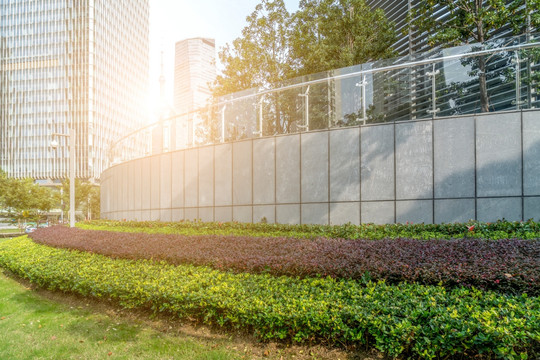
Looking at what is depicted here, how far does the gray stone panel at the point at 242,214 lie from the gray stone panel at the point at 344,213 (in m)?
3.13

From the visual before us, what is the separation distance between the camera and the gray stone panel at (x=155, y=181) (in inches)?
636

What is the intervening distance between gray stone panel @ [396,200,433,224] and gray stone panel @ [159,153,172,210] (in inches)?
385

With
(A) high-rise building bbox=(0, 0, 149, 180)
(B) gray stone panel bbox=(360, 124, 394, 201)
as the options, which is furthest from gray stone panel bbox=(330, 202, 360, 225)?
(A) high-rise building bbox=(0, 0, 149, 180)

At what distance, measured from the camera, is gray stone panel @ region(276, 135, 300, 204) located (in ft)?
37.8

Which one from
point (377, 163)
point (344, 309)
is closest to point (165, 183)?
point (377, 163)

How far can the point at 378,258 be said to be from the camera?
535cm

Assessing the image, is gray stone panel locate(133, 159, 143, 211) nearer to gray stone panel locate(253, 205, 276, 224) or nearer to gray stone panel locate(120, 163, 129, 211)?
gray stone panel locate(120, 163, 129, 211)

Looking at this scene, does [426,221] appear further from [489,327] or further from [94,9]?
[94,9]

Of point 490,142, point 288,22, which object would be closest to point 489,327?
point 490,142

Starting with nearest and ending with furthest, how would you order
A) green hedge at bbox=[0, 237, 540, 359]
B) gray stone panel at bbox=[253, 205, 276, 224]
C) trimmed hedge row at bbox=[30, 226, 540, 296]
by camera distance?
green hedge at bbox=[0, 237, 540, 359] < trimmed hedge row at bbox=[30, 226, 540, 296] < gray stone panel at bbox=[253, 205, 276, 224]

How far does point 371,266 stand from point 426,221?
214 inches

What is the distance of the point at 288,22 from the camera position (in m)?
21.2

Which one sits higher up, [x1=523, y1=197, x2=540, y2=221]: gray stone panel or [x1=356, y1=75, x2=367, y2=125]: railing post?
[x1=356, y1=75, x2=367, y2=125]: railing post

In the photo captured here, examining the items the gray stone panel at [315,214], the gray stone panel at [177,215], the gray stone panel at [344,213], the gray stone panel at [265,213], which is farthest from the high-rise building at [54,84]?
the gray stone panel at [344,213]
